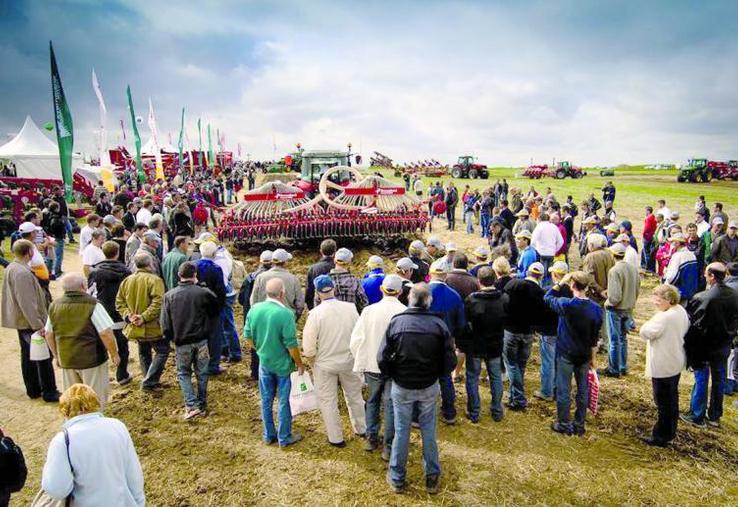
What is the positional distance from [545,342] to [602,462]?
46.8 inches

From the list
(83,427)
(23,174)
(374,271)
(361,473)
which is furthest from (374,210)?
(23,174)

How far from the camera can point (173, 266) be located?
5.29 meters

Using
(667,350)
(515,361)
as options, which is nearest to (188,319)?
(515,361)

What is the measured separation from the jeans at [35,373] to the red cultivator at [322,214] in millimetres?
5504

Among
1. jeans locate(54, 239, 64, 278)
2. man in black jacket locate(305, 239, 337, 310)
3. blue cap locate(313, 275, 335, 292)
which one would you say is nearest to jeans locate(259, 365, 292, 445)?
blue cap locate(313, 275, 335, 292)

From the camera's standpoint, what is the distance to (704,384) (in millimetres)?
4297

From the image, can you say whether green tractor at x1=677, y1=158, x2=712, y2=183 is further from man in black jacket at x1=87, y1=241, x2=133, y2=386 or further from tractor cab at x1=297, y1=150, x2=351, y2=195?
man in black jacket at x1=87, y1=241, x2=133, y2=386

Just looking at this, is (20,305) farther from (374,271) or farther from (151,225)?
(374,271)

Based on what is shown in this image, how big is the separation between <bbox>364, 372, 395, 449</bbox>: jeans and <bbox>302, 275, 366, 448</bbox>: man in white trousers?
0.65 ft

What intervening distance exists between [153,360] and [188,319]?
3.87 feet

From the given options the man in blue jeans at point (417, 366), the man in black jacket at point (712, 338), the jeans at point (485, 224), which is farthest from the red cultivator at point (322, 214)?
the man in black jacket at point (712, 338)

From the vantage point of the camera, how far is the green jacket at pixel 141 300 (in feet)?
14.9

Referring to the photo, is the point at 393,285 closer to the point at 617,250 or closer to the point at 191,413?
the point at 191,413

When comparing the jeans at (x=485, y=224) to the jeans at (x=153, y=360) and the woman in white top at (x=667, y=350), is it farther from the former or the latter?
the jeans at (x=153, y=360)
